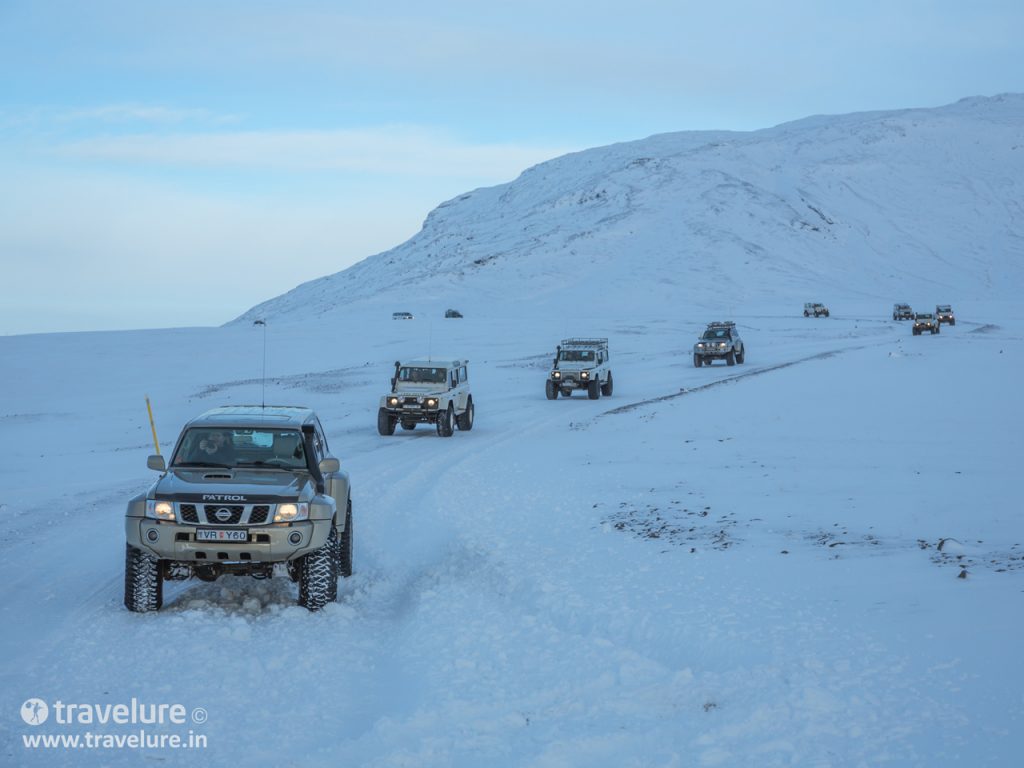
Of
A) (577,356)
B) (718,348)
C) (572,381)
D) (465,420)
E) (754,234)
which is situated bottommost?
(465,420)

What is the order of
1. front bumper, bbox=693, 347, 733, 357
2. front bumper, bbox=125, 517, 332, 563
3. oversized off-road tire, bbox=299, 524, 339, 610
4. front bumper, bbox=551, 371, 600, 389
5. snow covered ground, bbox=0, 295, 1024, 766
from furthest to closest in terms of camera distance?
1. front bumper, bbox=693, 347, 733, 357
2. front bumper, bbox=551, 371, 600, 389
3. oversized off-road tire, bbox=299, 524, 339, 610
4. front bumper, bbox=125, 517, 332, 563
5. snow covered ground, bbox=0, 295, 1024, 766

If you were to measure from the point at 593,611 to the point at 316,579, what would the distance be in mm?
2411

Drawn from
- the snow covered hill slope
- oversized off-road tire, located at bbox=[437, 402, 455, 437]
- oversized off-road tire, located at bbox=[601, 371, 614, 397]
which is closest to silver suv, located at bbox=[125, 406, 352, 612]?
oversized off-road tire, located at bbox=[437, 402, 455, 437]

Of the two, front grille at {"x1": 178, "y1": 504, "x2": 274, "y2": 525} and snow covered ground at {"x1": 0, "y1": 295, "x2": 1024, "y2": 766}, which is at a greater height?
front grille at {"x1": 178, "y1": 504, "x2": 274, "y2": 525}

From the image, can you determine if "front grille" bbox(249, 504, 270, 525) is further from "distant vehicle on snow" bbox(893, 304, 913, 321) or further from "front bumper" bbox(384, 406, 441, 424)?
"distant vehicle on snow" bbox(893, 304, 913, 321)

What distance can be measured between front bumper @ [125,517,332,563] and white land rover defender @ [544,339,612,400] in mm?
27243

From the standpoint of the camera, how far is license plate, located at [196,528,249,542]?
9.41 meters

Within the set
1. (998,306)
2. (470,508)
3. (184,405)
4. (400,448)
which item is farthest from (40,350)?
(998,306)

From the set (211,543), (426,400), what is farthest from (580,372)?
(211,543)

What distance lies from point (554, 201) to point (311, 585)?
175 metres

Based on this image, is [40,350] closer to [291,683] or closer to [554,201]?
[291,683]

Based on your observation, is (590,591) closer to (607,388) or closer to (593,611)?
(593,611)

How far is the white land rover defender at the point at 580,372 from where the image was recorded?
36.6 metres

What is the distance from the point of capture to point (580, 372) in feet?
120
